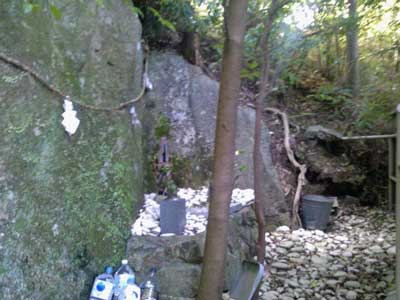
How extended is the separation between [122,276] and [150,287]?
0.18 metres

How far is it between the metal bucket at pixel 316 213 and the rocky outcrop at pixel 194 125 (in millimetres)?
256

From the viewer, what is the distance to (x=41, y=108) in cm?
230

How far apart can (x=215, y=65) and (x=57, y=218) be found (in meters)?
3.45

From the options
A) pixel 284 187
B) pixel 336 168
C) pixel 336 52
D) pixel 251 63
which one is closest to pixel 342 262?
pixel 284 187

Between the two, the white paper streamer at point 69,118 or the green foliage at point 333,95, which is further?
the green foliage at point 333,95

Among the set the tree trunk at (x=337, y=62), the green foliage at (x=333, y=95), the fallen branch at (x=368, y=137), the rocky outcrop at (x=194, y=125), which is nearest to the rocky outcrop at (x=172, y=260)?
the rocky outcrop at (x=194, y=125)

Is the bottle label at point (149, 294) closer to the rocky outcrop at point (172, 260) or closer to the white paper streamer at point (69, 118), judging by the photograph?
the rocky outcrop at point (172, 260)

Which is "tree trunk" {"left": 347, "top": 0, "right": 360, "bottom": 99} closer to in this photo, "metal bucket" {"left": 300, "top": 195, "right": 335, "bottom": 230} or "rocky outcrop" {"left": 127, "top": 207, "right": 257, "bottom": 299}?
"metal bucket" {"left": 300, "top": 195, "right": 335, "bottom": 230}

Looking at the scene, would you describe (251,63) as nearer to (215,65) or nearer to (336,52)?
(215,65)

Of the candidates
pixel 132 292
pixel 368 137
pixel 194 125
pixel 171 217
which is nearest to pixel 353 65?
pixel 368 137

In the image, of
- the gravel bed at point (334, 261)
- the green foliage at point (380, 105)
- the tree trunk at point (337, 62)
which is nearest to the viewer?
the gravel bed at point (334, 261)

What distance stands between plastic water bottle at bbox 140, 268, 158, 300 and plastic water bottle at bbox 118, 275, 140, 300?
0.18 ft

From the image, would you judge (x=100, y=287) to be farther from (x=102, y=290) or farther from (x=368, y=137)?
(x=368, y=137)

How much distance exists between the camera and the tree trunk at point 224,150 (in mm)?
2150
